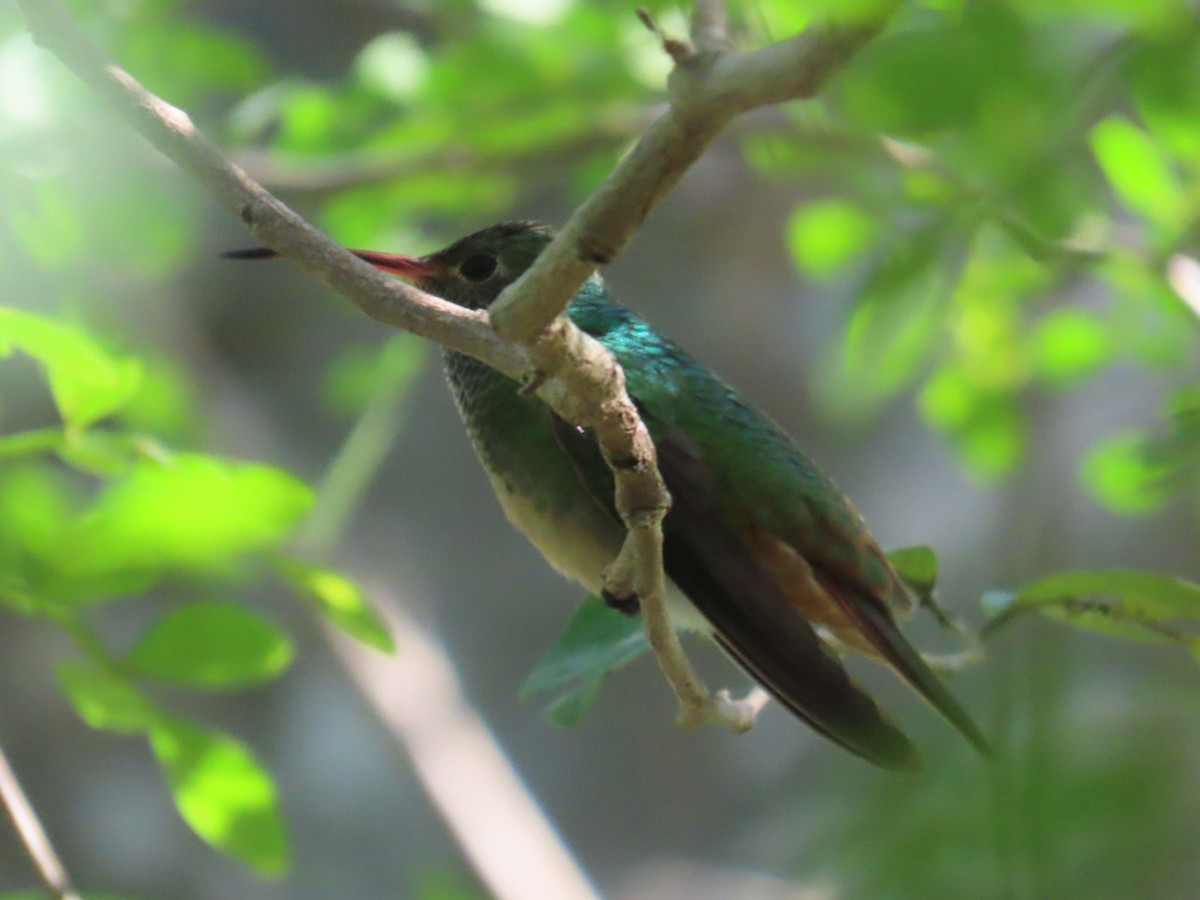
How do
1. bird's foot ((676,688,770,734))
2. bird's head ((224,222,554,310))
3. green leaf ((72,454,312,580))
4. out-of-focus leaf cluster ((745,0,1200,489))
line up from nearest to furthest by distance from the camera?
out-of-focus leaf cluster ((745,0,1200,489))
green leaf ((72,454,312,580))
bird's foot ((676,688,770,734))
bird's head ((224,222,554,310))

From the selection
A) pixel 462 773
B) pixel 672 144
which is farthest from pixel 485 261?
pixel 462 773

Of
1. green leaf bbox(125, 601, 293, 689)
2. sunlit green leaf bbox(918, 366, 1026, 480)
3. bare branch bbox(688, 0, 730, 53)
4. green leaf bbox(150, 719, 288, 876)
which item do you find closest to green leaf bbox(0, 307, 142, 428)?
green leaf bbox(125, 601, 293, 689)

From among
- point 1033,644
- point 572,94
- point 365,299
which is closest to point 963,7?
point 1033,644

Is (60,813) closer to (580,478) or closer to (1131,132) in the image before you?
(580,478)

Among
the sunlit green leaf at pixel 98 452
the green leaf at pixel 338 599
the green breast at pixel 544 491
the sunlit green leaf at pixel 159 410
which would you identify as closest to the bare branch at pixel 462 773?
the sunlit green leaf at pixel 159 410

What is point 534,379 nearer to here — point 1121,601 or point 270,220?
point 270,220

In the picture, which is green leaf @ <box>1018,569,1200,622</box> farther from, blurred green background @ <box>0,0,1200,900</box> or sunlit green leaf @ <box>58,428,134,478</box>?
sunlit green leaf @ <box>58,428,134,478</box>
